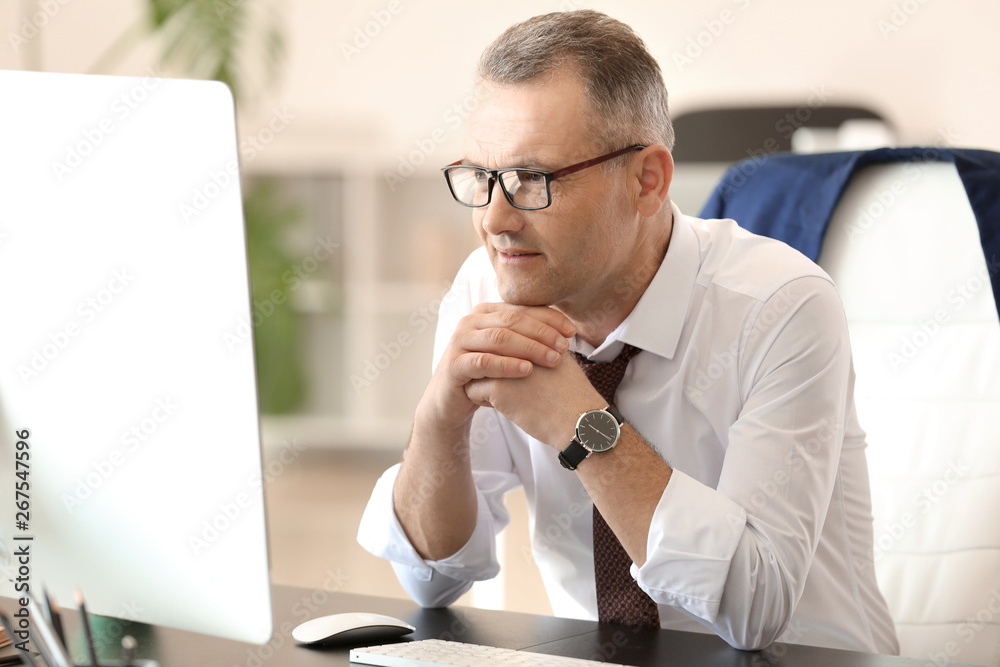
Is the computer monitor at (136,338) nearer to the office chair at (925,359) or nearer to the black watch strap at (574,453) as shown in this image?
the black watch strap at (574,453)

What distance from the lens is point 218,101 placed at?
62cm

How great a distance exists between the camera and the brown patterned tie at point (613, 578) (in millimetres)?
1114

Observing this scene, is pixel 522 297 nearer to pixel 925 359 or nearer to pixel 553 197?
pixel 553 197

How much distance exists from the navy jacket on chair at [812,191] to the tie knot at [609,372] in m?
0.42

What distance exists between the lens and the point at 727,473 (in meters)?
1.10

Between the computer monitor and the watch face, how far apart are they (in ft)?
1.50

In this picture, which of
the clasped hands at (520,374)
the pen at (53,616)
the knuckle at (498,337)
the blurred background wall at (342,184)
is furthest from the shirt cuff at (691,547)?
the blurred background wall at (342,184)

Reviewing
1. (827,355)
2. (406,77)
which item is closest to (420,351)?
(406,77)

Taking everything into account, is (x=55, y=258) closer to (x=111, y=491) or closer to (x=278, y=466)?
(x=111, y=491)

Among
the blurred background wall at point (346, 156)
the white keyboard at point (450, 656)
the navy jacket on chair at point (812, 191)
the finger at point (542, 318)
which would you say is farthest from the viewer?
the blurred background wall at point (346, 156)

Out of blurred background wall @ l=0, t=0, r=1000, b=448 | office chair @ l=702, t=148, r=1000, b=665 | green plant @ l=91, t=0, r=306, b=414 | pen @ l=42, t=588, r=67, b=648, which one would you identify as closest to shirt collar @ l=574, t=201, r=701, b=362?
office chair @ l=702, t=148, r=1000, b=665

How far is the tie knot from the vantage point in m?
1.23

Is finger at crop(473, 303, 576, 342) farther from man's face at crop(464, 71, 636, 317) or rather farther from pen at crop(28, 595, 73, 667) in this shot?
pen at crop(28, 595, 73, 667)

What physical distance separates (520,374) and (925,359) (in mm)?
730
